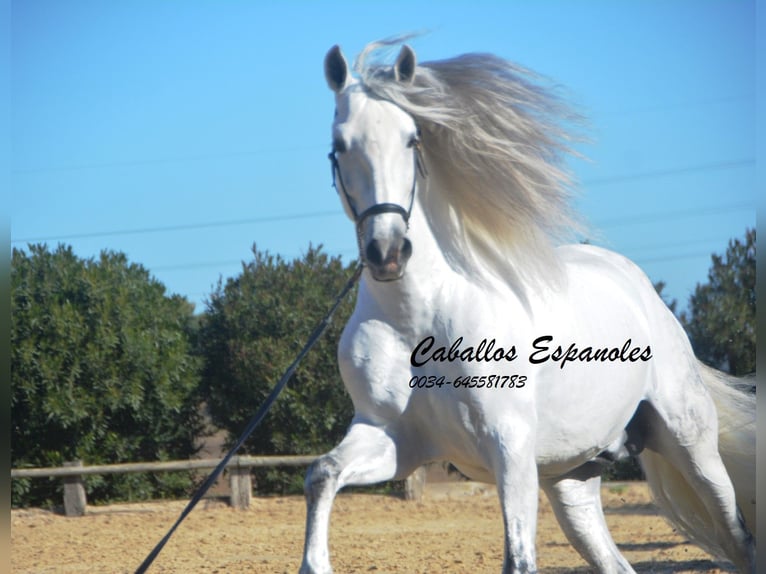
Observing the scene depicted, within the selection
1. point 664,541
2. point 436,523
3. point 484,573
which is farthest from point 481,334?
point 436,523

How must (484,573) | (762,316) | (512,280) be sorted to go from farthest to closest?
1. (484,573)
2. (512,280)
3. (762,316)

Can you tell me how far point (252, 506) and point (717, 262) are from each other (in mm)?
5811

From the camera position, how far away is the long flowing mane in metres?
4.04

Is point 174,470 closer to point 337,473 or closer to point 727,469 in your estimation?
point 727,469

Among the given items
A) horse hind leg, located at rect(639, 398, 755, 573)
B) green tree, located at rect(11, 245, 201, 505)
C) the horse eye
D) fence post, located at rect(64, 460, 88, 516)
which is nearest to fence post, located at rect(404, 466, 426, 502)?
green tree, located at rect(11, 245, 201, 505)

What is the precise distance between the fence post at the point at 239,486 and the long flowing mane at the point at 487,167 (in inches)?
280

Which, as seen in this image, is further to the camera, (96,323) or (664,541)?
(96,323)

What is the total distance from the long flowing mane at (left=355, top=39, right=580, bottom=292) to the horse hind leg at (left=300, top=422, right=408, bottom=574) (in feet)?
2.53

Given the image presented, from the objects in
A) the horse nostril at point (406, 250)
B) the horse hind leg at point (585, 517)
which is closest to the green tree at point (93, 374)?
the horse hind leg at point (585, 517)

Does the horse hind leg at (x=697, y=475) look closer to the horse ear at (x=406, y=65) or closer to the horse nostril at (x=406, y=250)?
the horse nostril at (x=406, y=250)

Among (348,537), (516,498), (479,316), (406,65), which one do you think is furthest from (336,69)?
(348,537)

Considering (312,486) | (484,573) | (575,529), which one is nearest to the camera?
(312,486)

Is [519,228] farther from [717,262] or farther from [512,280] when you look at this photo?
[717,262]

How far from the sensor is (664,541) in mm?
7992
